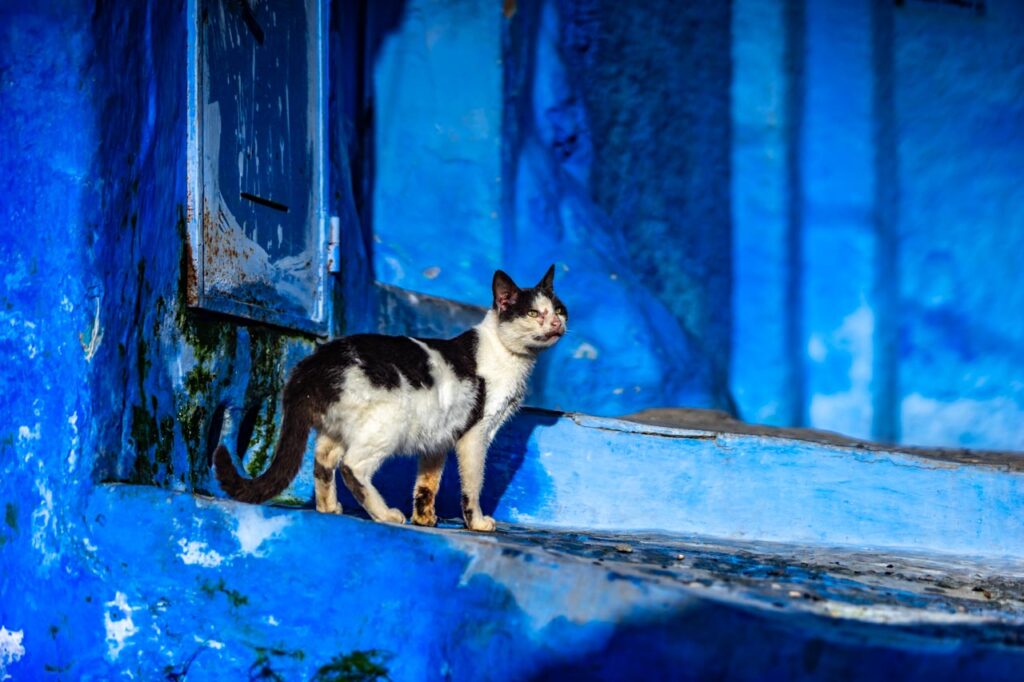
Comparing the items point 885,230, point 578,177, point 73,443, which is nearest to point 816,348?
point 885,230

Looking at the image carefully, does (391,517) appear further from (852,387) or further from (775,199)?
(775,199)

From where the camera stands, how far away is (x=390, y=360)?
3826 millimetres

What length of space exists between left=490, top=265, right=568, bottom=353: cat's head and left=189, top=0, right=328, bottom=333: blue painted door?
2.85ft

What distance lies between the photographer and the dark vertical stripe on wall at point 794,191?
752cm

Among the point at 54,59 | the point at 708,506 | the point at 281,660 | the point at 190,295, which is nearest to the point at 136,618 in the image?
the point at 281,660

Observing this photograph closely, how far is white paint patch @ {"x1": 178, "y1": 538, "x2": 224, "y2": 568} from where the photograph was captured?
3.23 meters

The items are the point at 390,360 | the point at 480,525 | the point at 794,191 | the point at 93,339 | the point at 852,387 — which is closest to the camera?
the point at 93,339

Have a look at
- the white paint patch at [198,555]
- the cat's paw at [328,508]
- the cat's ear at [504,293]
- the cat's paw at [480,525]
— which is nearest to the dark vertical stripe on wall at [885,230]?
the cat's ear at [504,293]

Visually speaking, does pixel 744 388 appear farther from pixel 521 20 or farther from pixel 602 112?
pixel 521 20

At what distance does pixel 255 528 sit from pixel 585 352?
369 cm

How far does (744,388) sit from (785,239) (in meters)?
0.98

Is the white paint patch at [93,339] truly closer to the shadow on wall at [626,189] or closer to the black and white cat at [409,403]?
the black and white cat at [409,403]

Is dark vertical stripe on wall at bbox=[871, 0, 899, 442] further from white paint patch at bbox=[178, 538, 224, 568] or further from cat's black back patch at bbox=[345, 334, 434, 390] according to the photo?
white paint patch at bbox=[178, 538, 224, 568]

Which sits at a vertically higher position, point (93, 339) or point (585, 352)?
point (585, 352)
